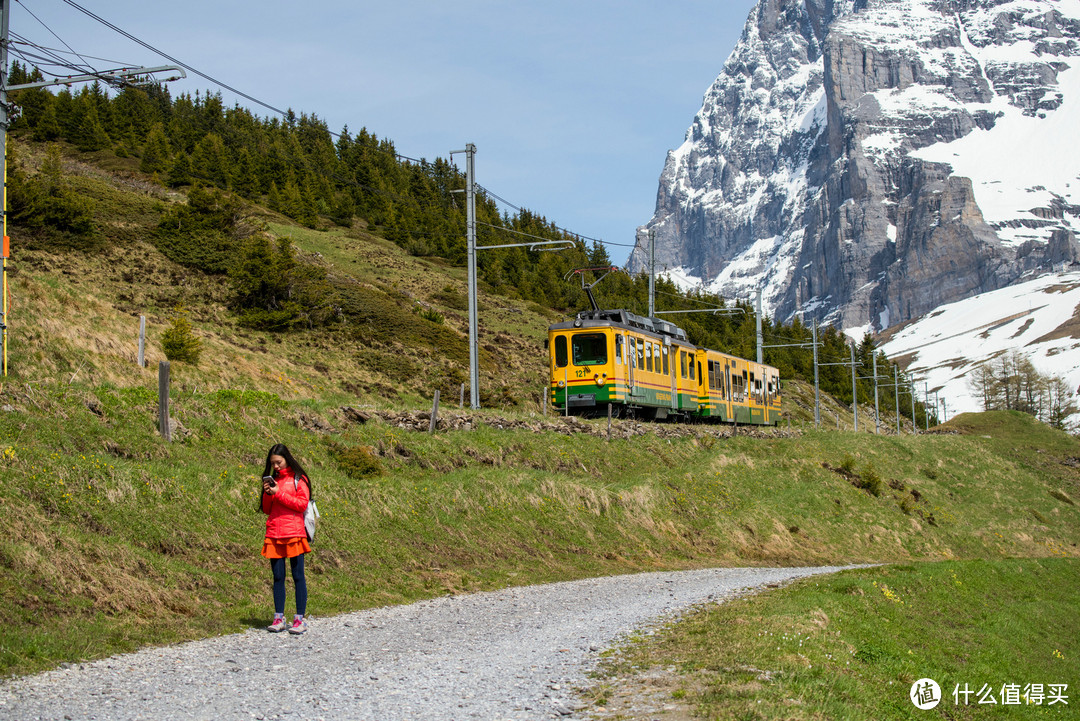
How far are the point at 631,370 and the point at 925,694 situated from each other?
2047 centimetres

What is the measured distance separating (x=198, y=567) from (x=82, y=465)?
2057mm

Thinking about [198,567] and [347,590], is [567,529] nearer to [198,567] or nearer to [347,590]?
[347,590]

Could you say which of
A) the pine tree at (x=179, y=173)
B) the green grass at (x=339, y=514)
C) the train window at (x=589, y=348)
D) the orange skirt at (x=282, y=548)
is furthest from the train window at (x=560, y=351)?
the pine tree at (x=179, y=173)

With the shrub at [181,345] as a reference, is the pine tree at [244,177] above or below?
above

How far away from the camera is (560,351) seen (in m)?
28.5

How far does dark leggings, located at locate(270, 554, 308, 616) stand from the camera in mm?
8852

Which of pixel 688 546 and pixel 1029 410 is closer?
pixel 688 546

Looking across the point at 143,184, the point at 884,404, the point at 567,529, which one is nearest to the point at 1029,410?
the point at 884,404

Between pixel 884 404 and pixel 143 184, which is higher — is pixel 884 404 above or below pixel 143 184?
below

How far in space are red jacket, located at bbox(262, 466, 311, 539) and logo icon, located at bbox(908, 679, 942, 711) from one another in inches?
242

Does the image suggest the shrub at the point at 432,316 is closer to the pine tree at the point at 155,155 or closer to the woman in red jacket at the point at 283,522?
the pine tree at the point at 155,155

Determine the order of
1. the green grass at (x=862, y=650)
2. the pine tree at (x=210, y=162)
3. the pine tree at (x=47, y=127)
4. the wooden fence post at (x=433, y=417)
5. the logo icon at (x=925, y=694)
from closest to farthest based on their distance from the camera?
the green grass at (x=862, y=650)
the logo icon at (x=925, y=694)
the wooden fence post at (x=433, y=417)
the pine tree at (x=47, y=127)
the pine tree at (x=210, y=162)

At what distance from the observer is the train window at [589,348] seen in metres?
27.7

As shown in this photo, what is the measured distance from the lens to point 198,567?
10.5 meters
